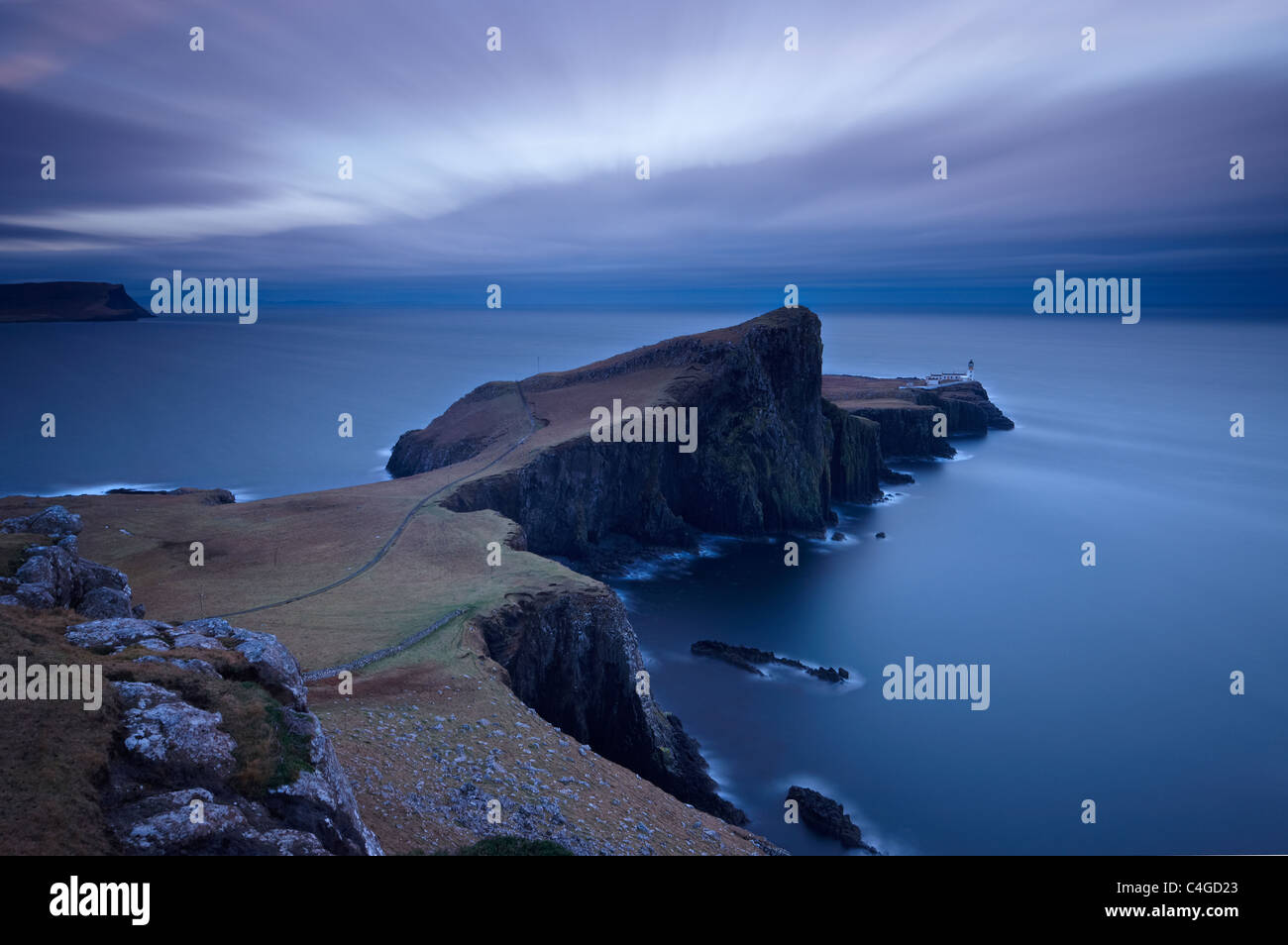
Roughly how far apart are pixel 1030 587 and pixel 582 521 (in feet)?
142

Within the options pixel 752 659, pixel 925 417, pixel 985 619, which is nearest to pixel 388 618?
pixel 752 659

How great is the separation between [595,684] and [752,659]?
18.1m

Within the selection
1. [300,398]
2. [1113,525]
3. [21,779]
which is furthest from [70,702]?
[300,398]

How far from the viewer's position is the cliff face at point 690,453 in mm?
74875

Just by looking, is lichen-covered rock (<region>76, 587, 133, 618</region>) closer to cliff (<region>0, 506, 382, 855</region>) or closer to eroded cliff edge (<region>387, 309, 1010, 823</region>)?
cliff (<region>0, 506, 382, 855</region>)

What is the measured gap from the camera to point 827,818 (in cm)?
3753

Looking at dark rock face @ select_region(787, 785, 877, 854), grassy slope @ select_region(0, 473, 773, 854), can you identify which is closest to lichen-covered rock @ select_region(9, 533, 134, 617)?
grassy slope @ select_region(0, 473, 773, 854)

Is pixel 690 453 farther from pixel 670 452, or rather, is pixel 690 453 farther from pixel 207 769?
pixel 207 769

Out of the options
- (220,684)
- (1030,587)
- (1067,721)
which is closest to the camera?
(220,684)

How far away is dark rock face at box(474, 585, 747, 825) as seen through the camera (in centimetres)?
3847

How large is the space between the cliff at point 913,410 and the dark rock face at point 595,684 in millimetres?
85340

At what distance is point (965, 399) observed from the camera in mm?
155000

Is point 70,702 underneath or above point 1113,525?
above
